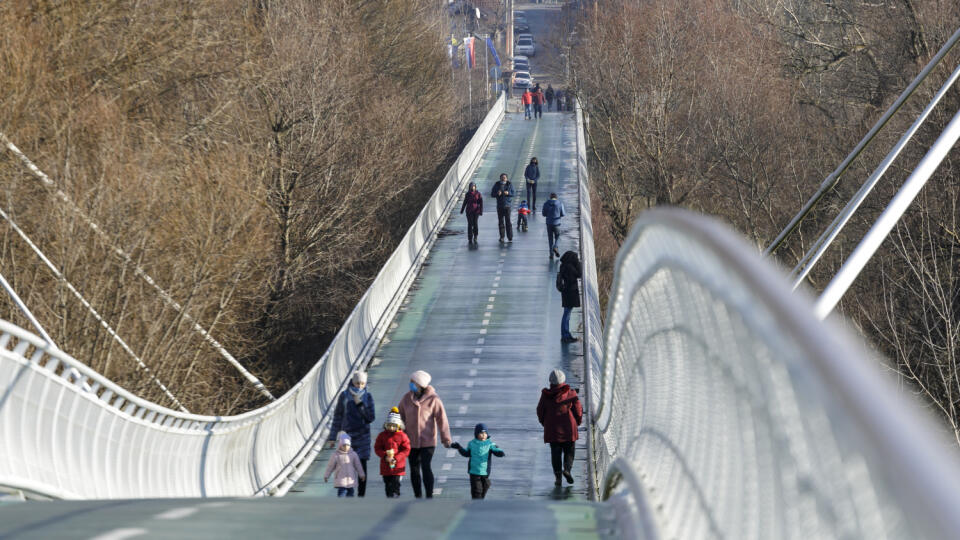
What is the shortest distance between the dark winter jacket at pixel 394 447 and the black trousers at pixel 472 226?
1994 centimetres

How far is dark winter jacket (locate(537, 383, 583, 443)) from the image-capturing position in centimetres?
1306

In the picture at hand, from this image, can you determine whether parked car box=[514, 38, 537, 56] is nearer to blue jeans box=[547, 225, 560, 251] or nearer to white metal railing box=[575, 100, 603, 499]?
white metal railing box=[575, 100, 603, 499]

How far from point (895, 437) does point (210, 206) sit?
29.1 m

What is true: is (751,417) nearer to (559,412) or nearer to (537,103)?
(559,412)

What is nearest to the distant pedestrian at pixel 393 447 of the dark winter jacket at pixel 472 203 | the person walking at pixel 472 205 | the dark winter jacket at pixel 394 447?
the dark winter jacket at pixel 394 447

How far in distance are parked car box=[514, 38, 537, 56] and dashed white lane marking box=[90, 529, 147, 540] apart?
121 metres

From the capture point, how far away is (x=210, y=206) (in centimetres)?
2984

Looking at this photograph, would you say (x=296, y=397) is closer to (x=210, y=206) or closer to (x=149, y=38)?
(x=210, y=206)

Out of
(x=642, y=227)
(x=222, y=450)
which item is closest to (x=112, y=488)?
(x=222, y=450)

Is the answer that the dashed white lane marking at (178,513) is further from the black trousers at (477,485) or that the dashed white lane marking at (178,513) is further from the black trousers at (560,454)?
the black trousers at (560,454)

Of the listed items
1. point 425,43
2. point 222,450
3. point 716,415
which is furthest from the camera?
point 425,43

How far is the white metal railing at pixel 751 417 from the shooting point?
1.70 metres

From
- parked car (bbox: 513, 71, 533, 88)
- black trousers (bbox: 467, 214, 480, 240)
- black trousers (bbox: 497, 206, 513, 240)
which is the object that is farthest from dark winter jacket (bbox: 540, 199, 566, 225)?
parked car (bbox: 513, 71, 533, 88)

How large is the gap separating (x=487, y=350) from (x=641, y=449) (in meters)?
18.1
